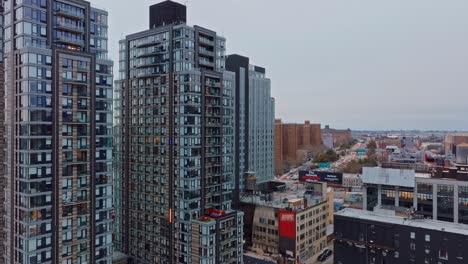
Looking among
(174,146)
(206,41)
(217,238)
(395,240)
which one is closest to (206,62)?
(206,41)

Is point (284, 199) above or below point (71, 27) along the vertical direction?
below

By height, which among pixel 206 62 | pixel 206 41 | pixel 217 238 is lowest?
pixel 217 238

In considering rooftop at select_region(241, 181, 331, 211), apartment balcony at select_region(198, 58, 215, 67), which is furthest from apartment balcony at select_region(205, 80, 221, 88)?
rooftop at select_region(241, 181, 331, 211)

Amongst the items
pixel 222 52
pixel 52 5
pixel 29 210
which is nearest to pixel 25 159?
pixel 29 210

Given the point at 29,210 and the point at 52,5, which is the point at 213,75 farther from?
the point at 29,210

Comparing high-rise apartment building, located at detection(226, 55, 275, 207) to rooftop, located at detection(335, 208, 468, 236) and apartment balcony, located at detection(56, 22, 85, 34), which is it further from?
apartment balcony, located at detection(56, 22, 85, 34)

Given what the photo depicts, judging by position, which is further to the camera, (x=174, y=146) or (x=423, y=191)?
(x=423, y=191)

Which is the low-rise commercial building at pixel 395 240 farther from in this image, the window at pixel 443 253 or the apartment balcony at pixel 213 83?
the apartment balcony at pixel 213 83

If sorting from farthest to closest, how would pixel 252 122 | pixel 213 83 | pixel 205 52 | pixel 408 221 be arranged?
pixel 252 122 → pixel 205 52 → pixel 213 83 → pixel 408 221

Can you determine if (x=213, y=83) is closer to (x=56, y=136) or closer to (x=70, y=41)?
(x=70, y=41)
